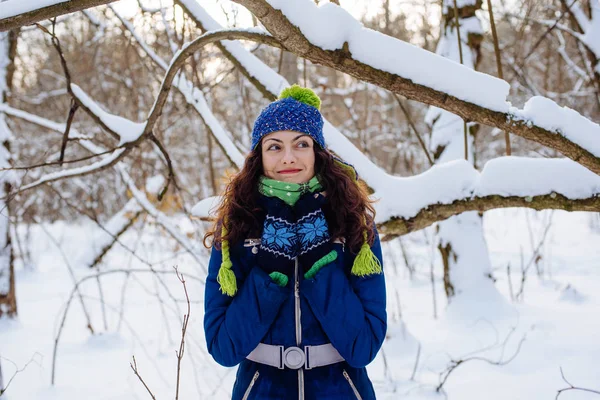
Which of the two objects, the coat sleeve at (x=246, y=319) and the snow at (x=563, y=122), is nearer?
the coat sleeve at (x=246, y=319)

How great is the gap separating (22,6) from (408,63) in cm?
115

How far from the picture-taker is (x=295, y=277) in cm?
133

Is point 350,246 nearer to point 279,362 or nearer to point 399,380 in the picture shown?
point 279,362

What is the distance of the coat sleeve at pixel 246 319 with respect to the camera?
126 cm

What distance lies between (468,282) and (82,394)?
2904 mm

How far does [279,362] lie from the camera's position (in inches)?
50.5

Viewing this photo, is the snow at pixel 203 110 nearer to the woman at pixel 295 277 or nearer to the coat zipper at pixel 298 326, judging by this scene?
the woman at pixel 295 277

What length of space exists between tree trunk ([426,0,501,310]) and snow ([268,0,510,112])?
2314mm

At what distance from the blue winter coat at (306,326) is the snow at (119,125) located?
48.5 inches

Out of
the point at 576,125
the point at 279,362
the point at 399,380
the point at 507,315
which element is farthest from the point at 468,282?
the point at 279,362

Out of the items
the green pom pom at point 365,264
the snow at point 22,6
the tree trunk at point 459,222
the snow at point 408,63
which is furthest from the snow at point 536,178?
the snow at point 22,6

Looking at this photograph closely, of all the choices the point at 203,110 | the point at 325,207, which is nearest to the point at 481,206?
the point at 325,207

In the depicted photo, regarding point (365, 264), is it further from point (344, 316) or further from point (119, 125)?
point (119, 125)

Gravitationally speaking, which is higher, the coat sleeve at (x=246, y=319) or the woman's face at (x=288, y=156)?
the woman's face at (x=288, y=156)
